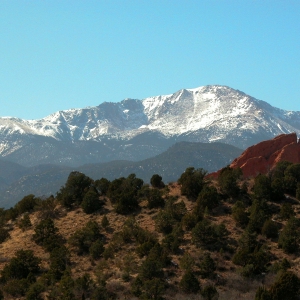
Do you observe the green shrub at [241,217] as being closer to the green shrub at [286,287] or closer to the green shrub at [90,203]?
the green shrub at [286,287]

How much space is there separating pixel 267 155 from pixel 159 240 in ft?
106

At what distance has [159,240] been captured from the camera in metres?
54.2

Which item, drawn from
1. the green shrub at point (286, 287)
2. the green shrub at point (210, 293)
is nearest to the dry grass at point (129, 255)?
the green shrub at point (210, 293)

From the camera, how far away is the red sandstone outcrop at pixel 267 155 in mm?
78000

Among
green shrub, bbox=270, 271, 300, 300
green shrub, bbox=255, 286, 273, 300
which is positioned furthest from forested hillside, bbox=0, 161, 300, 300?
green shrub, bbox=255, 286, 273, 300

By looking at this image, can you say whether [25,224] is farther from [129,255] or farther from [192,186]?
[192,186]

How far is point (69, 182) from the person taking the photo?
69.2 metres

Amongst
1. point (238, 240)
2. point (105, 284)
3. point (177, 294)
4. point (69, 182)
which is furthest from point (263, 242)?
point (69, 182)

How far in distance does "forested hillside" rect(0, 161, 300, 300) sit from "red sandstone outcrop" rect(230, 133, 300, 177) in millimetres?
10222

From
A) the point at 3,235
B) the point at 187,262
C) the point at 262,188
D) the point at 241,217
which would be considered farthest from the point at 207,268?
the point at 3,235

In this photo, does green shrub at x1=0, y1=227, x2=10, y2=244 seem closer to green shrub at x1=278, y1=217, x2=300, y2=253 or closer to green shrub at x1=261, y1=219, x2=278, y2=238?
green shrub at x1=261, y1=219, x2=278, y2=238

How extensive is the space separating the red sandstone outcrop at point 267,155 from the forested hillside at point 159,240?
33.5ft

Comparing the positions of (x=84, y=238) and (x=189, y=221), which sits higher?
(x=189, y=221)

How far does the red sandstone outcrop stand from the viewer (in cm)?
7800
